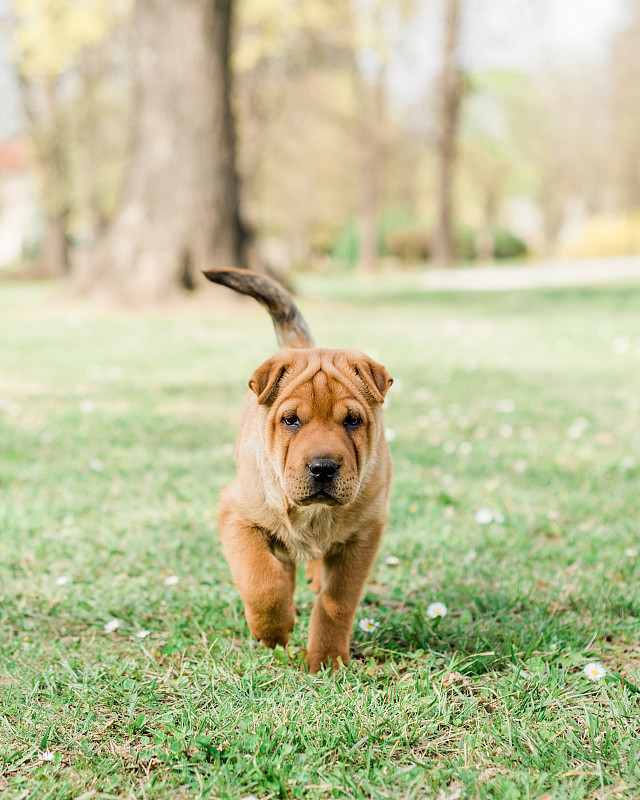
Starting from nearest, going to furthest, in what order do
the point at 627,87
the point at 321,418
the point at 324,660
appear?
the point at 321,418 < the point at 324,660 < the point at 627,87

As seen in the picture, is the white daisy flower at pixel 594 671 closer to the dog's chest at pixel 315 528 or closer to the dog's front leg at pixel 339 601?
the dog's front leg at pixel 339 601

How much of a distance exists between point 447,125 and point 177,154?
18145 millimetres

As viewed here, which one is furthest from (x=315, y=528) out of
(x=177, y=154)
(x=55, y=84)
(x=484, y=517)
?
(x=55, y=84)

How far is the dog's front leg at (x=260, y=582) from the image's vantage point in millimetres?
2863

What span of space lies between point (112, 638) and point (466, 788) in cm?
158

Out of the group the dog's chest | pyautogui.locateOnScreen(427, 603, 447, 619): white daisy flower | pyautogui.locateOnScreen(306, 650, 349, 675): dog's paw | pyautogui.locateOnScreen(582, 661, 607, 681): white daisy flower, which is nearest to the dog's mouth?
the dog's chest

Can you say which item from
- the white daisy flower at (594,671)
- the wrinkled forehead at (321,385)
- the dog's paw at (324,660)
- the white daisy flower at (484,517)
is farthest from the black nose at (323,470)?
the white daisy flower at (484,517)

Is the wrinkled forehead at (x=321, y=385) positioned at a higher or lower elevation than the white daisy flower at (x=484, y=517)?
higher

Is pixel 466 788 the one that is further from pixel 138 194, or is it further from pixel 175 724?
pixel 138 194

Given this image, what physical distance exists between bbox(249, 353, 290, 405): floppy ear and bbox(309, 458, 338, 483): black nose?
40cm

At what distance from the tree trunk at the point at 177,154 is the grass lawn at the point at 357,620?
5762 mm

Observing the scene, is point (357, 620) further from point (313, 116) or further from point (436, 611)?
point (313, 116)

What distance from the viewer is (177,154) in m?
13.1

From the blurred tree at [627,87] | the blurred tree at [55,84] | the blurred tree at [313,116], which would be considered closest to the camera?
the blurred tree at [55,84]
